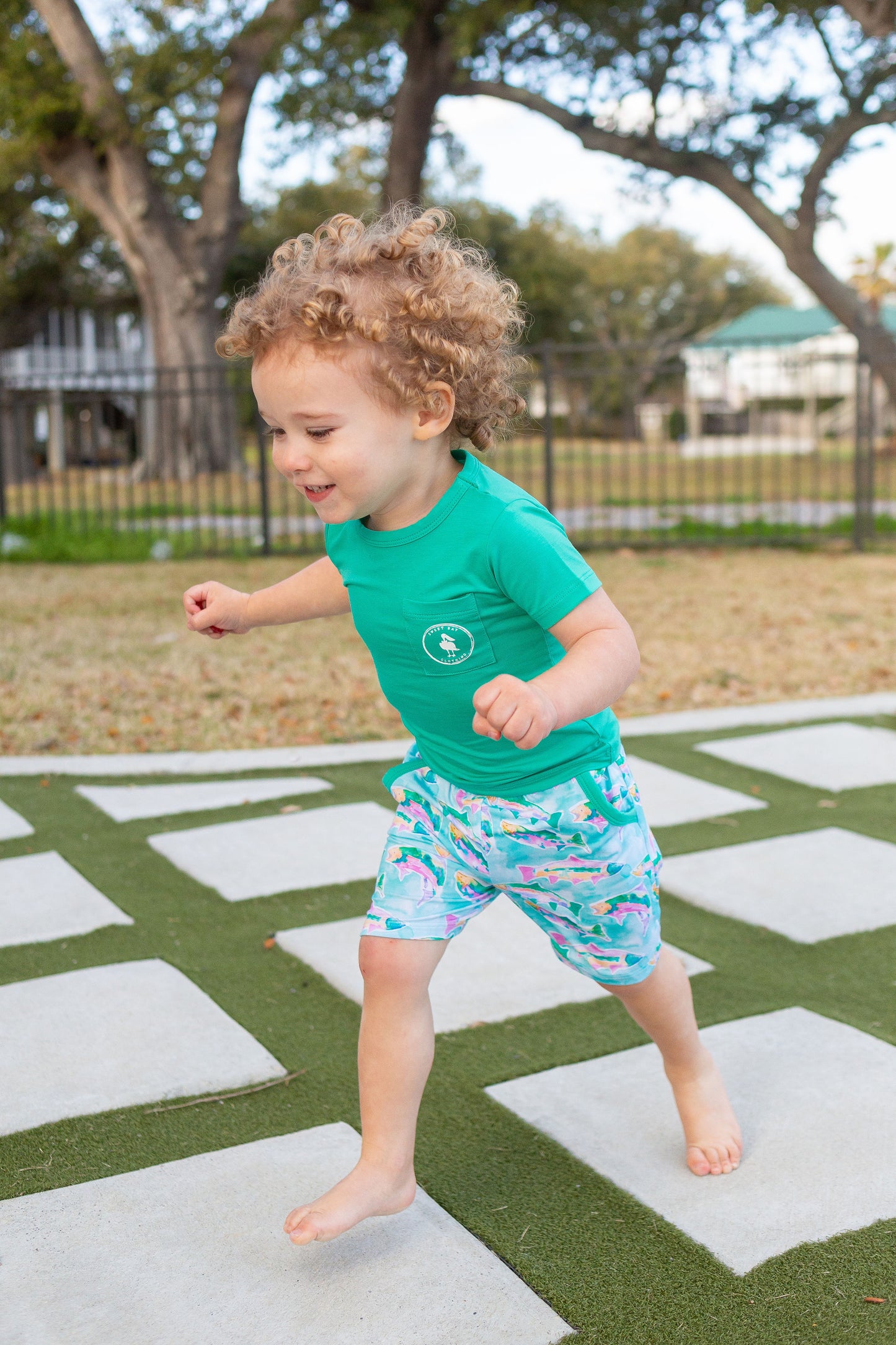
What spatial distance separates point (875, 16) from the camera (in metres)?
11.8

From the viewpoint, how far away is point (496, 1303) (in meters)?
1.34

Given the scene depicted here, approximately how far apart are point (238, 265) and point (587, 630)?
3021 cm

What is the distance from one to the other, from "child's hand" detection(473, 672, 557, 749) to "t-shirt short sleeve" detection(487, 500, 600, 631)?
194 millimetres

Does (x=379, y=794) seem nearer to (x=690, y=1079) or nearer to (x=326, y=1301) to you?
(x=690, y=1079)

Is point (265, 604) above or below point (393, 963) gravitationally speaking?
above

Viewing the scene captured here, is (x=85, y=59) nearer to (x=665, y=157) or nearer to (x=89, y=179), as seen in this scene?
(x=89, y=179)

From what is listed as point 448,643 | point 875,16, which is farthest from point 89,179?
point 448,643

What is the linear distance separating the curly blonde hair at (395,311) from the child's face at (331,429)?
2 cm

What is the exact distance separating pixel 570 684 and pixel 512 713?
12 centimetres

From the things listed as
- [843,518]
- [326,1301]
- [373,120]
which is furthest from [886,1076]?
[373,120]

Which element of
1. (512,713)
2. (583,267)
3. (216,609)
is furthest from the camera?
(583,267)

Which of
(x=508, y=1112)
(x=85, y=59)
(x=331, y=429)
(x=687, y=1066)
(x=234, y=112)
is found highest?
(x=85, y=59)

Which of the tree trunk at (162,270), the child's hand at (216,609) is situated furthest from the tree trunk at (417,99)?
the child's hand at (216,609)

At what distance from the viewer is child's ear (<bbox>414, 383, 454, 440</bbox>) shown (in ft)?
4.78
